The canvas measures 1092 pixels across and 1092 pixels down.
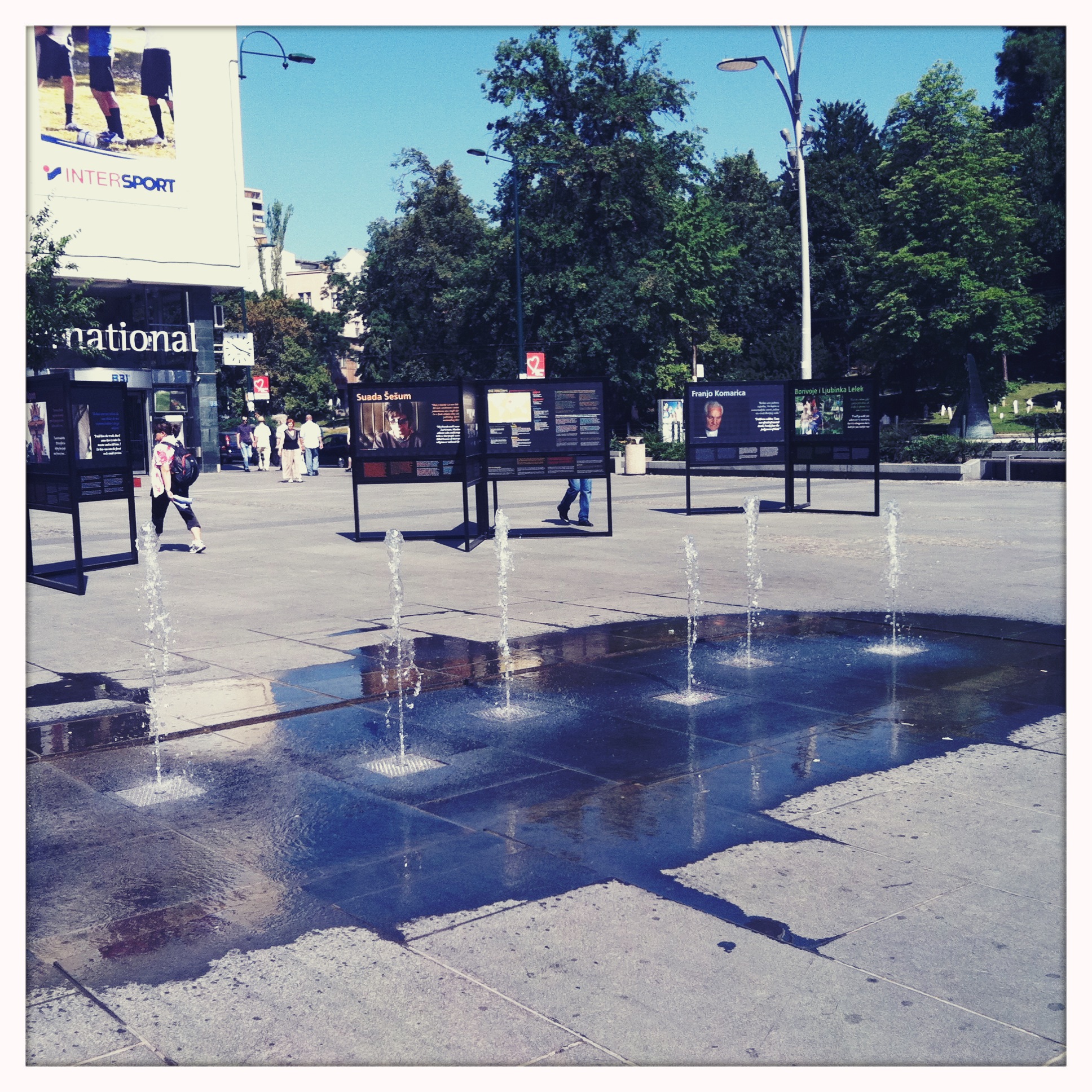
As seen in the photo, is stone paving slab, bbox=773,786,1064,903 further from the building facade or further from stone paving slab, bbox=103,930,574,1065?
the building facade

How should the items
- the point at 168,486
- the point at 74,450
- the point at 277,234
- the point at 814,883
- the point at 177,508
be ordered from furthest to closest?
the point at 277,234 → the point at 168,486 → the point at 177,508 → the point at 74,450 → the point at 814,883

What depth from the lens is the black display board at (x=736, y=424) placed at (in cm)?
1817

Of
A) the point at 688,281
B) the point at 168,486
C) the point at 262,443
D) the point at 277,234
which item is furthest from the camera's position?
the point at 277,234

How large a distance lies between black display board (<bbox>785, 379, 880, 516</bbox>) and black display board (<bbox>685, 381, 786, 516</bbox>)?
0.20 m

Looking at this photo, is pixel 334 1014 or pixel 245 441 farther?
pixel 245 441

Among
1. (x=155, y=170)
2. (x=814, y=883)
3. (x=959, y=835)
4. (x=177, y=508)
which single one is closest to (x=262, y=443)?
(x=155, y=170)

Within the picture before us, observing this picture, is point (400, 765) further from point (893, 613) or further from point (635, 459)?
point (635, 459)

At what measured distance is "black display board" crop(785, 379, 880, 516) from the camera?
17984 mm

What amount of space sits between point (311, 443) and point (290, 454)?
2.89 meters

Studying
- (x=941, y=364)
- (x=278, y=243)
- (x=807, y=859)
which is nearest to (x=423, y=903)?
(x=807, y=859)

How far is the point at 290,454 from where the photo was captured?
97.5 feet

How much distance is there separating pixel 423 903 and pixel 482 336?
42.6 metres

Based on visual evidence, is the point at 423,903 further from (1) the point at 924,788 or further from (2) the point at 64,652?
(2) the point at 64,652

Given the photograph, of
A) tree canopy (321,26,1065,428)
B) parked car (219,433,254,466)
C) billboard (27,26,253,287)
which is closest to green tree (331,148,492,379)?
tree canopy (321,26,1065,428)
